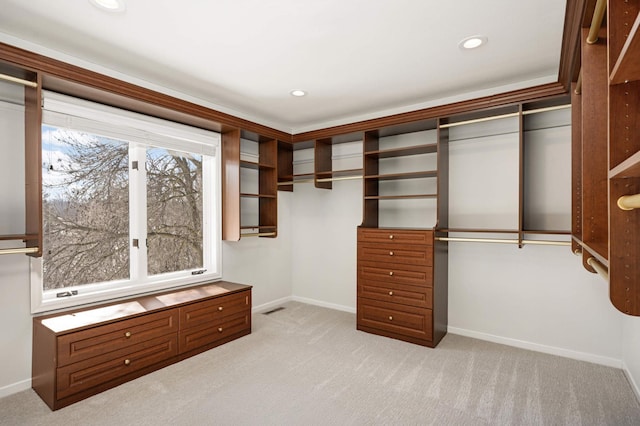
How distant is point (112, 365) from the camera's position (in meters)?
2.49

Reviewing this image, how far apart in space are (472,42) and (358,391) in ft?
8.71

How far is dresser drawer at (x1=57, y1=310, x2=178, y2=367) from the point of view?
7.46 feet

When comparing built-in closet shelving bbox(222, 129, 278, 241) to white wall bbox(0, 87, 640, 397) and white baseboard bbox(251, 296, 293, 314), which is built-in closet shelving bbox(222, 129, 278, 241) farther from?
white baseboard bbox(251, 296, 293, 314)

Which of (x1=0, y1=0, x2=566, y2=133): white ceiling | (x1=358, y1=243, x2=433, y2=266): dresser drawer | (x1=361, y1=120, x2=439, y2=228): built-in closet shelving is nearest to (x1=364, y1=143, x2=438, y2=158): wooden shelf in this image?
(x1=361, y1=120, x2=439, y2=228): built-in closet shelving

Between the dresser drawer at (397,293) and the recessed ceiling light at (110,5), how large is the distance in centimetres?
311

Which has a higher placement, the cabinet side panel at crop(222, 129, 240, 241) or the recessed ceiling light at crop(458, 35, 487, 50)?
the recessed ceiling light at crop(458, 35, 487, 50)

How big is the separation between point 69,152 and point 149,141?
650mm

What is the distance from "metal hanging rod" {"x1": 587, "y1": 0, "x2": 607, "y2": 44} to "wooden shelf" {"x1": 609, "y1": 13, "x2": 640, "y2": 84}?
614 mm

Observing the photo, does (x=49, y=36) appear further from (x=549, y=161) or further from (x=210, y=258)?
(x=549, y=161)

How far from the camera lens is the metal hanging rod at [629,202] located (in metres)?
0.89

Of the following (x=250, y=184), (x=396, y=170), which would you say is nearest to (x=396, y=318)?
(x=396, y=170)

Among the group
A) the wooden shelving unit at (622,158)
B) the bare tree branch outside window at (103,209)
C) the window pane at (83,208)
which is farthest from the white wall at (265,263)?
the wooden shelving unit at (622,158)

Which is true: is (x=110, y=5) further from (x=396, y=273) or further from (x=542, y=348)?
(x=542, y=348)

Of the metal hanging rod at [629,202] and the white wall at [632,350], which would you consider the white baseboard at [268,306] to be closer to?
the white wall at [632,350]
